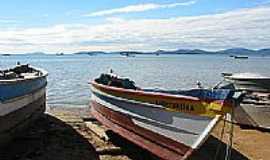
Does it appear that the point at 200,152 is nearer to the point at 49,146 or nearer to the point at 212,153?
the point at 212,153

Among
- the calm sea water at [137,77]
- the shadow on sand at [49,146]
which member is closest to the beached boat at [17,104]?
the shadow on sand at [49,146]

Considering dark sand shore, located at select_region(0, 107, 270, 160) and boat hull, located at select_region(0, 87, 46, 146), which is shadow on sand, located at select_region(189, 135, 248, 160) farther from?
boat hull, located at select_region(0, 87, 46, 146)

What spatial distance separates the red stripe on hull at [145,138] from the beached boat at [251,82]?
6367mm

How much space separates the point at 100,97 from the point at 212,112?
6.20 meters

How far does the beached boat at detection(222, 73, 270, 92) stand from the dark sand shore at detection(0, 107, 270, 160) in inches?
101

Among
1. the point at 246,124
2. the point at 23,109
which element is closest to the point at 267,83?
the point at 246,124

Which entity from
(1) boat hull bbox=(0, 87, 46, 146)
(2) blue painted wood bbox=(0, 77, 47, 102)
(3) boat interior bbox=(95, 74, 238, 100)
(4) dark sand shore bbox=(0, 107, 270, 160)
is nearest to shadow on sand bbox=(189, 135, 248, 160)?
(4) dark sand shore bbox=(0, 107, 270, 160)

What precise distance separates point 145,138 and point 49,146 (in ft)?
11.1

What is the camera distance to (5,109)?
1143 centimetres

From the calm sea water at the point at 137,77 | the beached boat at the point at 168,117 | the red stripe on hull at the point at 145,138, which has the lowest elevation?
the calm sea water at the point at 137,77

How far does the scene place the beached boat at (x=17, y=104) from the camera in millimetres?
11344

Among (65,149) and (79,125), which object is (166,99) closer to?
(65,149)

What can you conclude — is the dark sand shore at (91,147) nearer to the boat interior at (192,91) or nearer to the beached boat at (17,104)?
the beached boat at (17,104)

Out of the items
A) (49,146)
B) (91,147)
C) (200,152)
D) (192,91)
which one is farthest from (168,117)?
(49,146)
